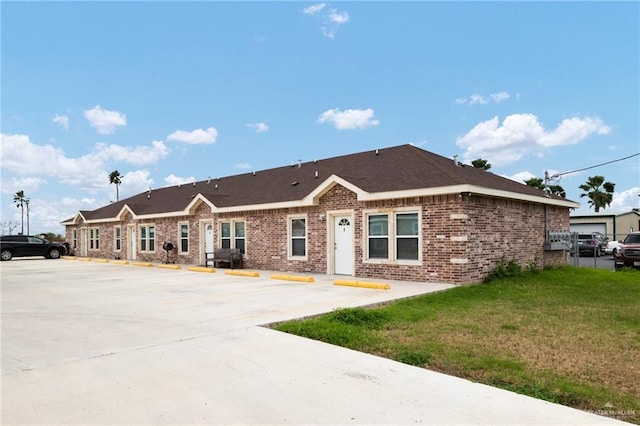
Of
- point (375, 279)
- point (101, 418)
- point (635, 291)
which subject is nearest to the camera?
point (101, 418)

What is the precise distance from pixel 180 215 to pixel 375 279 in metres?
13.1

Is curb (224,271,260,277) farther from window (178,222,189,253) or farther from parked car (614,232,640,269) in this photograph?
parked car (614,232,640,269)

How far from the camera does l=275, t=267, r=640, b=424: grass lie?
493cm

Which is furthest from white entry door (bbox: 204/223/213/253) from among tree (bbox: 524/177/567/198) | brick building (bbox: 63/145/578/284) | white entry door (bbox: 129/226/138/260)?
tree (bbox: 524/177/567/198)

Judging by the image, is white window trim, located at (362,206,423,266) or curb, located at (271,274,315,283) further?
curb, located at (271,274,315,283)

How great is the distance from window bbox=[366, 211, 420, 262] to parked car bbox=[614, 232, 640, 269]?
11.6 metres

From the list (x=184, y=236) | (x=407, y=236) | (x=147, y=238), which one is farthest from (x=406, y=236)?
(x=147, y=238)

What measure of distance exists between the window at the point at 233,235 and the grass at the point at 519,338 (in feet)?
37.6

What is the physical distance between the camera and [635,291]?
12516mm

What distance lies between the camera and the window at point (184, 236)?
2428 cm

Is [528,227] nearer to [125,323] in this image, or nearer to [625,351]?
[625,351]

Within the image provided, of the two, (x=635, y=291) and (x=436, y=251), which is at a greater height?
(x=436, y=251)

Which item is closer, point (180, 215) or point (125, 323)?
point (125, 323)

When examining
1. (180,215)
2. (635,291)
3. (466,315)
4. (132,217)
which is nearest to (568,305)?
(466,315)
